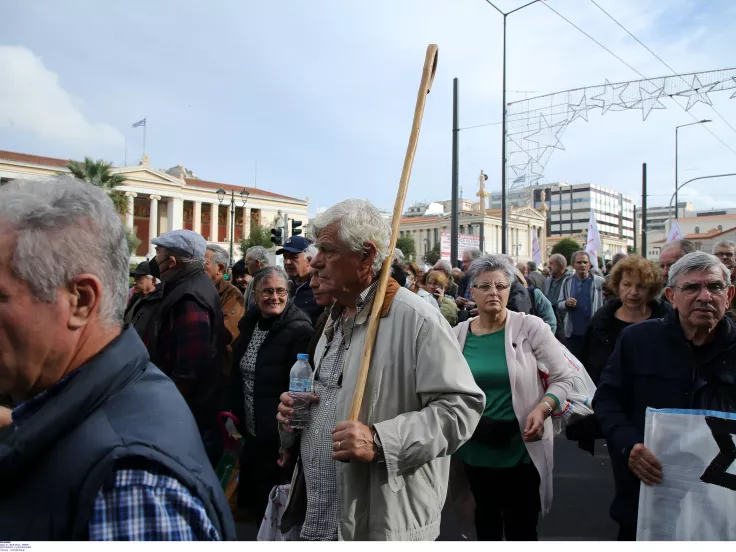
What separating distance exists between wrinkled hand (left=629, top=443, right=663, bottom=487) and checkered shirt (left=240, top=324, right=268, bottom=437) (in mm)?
2349

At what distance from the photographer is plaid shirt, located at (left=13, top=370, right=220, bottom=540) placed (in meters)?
0.94

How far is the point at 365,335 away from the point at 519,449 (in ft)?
5.33

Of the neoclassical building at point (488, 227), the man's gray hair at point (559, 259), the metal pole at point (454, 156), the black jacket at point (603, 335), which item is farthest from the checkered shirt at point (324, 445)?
the neoclassical building at point (488, 227)

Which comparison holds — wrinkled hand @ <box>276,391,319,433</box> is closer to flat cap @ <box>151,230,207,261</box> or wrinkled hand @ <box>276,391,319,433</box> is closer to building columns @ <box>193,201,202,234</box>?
flat cap @ <box>151,230,207,261</box>

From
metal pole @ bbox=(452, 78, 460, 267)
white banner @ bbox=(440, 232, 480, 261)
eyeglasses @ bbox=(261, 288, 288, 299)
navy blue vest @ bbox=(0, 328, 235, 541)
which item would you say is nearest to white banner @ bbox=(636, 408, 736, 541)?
navy blue vest @ bbox=(0, 328, 235, 541)

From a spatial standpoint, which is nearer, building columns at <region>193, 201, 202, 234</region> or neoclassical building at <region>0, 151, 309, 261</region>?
neoclassical building at <region>0, 151, 309, 261</region>

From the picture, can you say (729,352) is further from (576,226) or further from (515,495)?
(576,226)

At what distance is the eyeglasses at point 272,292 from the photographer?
12.7 ft

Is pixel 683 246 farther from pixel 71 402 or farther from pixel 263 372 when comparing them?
pixel 71 402

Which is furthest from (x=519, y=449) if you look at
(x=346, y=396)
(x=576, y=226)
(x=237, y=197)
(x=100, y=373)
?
(x=576, y=226)

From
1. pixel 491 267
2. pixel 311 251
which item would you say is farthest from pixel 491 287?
pixel 311 251

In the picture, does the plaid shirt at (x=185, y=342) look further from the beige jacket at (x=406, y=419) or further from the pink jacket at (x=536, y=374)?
the pink jacket at (x=536, y=374)

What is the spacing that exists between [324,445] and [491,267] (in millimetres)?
1847

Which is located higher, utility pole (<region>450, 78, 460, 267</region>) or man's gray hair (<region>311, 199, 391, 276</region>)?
utility pole (<region>450, 78, 460, 267</region>)
